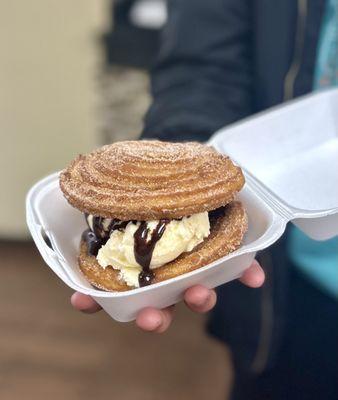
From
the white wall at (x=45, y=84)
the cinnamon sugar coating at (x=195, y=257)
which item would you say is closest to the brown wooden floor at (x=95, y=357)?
the white wall at (x=45, y=84)

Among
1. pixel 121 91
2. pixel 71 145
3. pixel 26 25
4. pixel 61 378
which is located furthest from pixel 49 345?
pixel 26 25

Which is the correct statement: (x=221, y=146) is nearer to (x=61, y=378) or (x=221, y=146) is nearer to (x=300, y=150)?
(x=300, y=150)

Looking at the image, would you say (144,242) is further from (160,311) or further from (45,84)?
(45,84)

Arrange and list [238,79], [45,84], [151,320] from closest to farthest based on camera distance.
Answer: [151,320] < [238,79] < [45,84]

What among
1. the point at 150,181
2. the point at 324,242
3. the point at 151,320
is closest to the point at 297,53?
the point at 324,242

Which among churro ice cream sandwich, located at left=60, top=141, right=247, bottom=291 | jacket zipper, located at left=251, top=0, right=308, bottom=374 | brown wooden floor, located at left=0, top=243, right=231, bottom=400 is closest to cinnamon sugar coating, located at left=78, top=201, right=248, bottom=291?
churro ice cream sandwich, located at left=60, top=141, right=247, bottom=291
